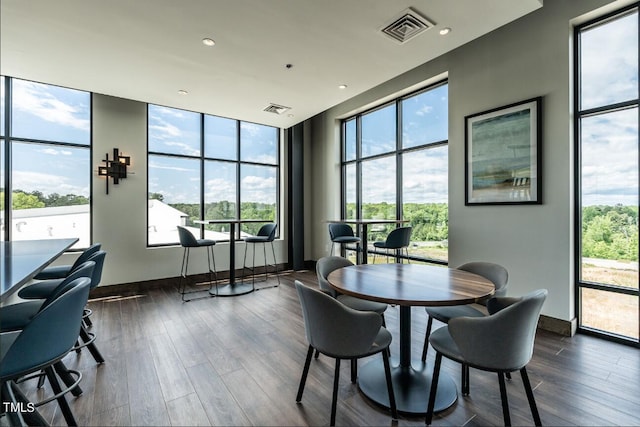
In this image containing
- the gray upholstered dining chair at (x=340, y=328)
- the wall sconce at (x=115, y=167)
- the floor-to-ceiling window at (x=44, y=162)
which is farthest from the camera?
the wall sconce at (x=115, y=167)

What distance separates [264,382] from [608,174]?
3.77 meters

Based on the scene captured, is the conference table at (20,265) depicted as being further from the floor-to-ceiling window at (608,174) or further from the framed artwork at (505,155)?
the floor-to-ceiling window at (608,174)

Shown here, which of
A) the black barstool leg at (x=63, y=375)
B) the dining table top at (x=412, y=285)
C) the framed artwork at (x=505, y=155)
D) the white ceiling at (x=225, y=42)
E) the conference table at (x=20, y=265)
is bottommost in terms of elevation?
the black barstool leg at (x=63, y=375)

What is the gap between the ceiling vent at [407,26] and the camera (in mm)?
2594

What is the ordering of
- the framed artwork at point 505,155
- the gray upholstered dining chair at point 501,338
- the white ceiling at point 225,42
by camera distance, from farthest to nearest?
the framed artwork at point 505,155 < the white ceiling at point 225,42 < the gray upholstered dining chair at point 501,338

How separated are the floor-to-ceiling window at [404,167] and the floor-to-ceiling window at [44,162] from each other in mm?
4677

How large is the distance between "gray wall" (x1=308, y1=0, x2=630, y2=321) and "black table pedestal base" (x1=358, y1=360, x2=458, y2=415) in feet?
6.17

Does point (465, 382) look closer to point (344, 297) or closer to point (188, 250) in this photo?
point (344, 297)

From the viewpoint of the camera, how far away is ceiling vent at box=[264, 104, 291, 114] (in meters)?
4.91

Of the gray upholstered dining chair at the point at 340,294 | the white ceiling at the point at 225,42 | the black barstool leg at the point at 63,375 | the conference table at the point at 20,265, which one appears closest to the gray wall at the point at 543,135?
the white ceiling at the point at 225,42

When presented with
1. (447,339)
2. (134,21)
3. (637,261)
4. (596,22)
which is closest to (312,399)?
(447,339)

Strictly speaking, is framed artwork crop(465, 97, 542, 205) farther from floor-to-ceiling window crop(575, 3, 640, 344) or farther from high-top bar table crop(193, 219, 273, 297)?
high-top bar table crop(193, 219, 273, 297)

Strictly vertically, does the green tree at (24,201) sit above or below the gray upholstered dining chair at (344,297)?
above

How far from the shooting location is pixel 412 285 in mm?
1974
